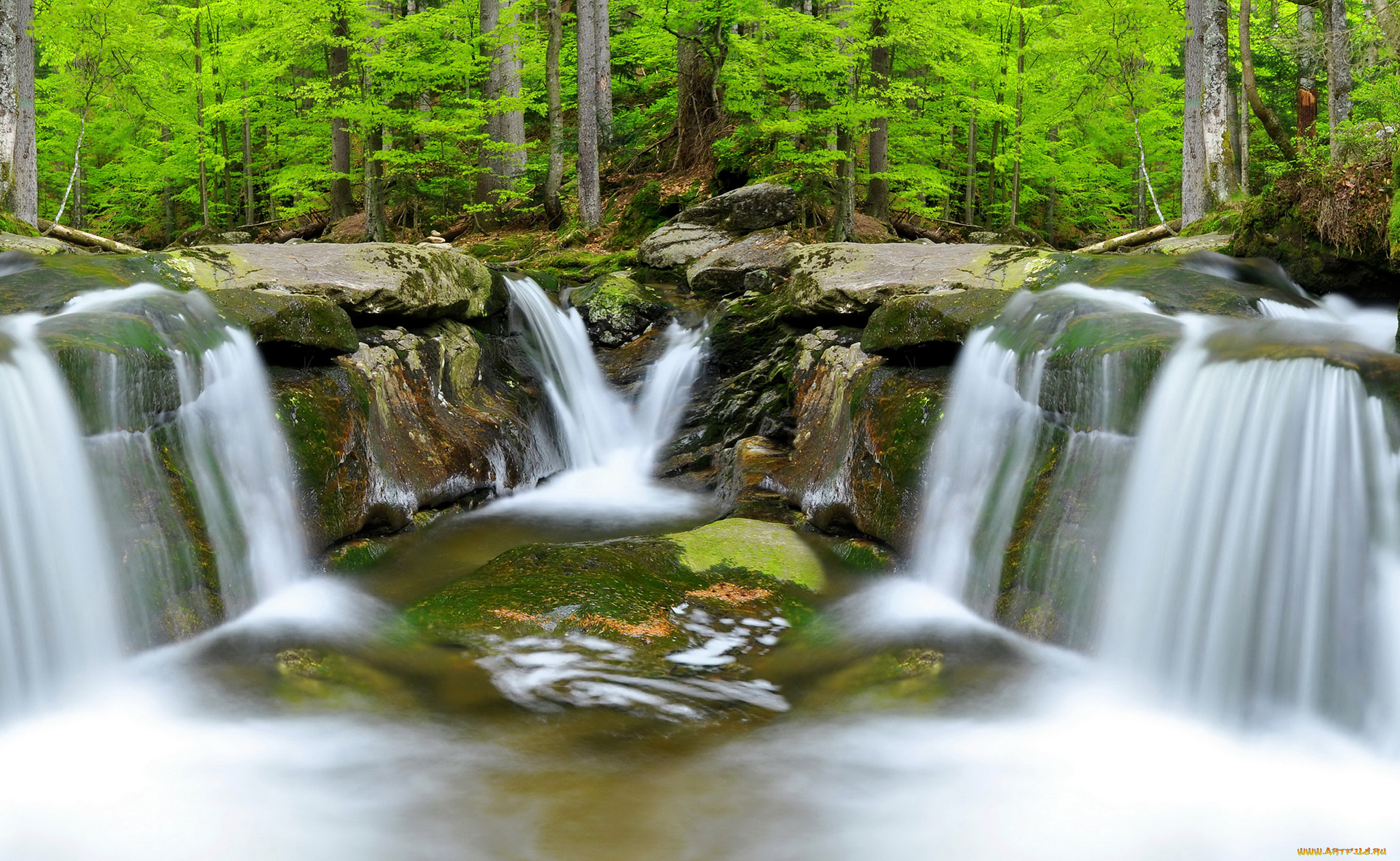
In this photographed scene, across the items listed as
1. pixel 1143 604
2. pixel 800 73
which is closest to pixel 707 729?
pixel 1143 604

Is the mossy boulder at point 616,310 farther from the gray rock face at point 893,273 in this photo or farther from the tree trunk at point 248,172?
the tree trunk at point 248,172

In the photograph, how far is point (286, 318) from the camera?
7.09 meters

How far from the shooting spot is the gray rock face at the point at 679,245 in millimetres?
12734

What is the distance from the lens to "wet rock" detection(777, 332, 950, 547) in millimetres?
6965

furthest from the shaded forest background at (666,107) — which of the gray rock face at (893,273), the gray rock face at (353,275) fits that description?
the gray rock face at (353,275)

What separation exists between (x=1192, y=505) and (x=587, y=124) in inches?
488

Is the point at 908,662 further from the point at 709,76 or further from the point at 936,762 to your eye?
the point at 709,76

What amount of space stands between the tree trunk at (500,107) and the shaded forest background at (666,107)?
64mm

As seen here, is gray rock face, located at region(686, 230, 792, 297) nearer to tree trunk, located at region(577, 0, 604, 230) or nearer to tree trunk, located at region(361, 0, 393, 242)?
tree trunk, located at region(577, 0, 604, 230)

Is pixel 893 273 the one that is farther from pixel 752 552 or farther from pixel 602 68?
pixel 602 68

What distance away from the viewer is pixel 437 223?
18.3m

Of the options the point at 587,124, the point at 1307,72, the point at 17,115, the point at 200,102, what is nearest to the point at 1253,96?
the point at 1307,72

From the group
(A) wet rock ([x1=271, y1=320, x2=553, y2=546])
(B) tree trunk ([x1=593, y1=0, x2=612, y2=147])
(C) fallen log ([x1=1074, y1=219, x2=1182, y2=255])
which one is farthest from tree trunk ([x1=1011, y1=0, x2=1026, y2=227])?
(A) wet rock ([x1=271, y1=320, x2=553, y2=546])

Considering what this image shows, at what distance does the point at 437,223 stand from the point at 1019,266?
12.6 m
